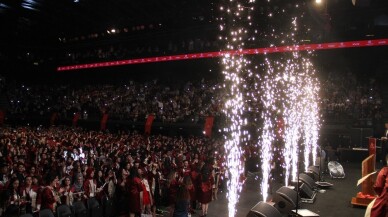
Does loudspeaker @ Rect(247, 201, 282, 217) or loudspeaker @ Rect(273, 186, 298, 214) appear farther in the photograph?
loudspeaker @ Rect(273, 186, 298, 214)

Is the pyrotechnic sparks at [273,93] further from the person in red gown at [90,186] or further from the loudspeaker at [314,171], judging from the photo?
the person in red gown at [90,186]

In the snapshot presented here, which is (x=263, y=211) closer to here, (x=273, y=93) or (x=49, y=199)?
(x=49, y=199)

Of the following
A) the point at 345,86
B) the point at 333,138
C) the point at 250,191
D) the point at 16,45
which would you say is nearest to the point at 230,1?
the point at 345,86

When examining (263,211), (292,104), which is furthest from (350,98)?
(263,211)

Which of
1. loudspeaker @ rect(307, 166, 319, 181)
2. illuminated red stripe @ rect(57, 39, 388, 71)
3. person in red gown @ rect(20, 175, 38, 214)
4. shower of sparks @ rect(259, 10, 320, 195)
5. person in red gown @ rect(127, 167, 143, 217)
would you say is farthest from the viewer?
illuminated red stripe @ rect(57, 39, 388, 71)

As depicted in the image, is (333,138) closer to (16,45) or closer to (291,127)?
(291,127)

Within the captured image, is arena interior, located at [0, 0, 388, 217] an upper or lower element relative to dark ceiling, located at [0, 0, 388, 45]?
lower

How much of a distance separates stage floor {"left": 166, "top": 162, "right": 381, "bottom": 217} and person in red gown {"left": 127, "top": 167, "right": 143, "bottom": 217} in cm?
197

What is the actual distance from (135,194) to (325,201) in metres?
6.01

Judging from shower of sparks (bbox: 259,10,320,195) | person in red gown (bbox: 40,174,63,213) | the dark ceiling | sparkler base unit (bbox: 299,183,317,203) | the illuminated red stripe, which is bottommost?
sparkler base unit (bbox: 299,183,317,203)

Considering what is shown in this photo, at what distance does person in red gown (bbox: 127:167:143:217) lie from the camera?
896 cm

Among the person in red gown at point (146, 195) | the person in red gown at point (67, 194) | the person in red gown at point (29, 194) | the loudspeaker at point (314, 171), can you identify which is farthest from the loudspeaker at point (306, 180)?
the person in red gown at point (29, 194)

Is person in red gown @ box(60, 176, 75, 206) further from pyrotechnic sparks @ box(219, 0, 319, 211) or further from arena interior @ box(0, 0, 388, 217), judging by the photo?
pyrotechnic sparks @ box(219, 0, 319, 211)

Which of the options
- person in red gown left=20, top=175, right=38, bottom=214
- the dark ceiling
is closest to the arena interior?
person in red gown left=20, top=175, right=38, bottom=214
